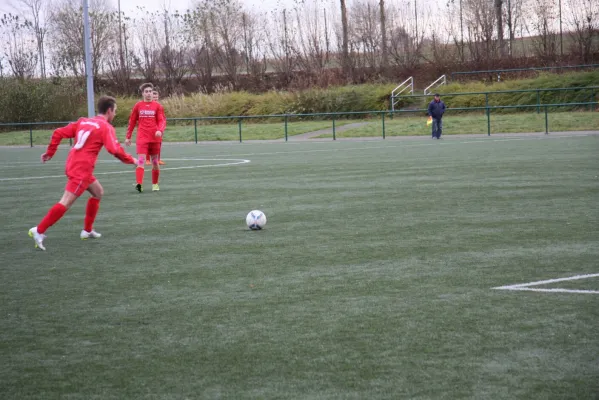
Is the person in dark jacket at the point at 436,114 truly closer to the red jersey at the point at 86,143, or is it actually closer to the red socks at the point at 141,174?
the red socks at the point at 141,174

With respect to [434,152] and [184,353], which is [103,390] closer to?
[184,353]

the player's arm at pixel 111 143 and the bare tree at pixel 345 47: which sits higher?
the bare tree at pixel 345 47

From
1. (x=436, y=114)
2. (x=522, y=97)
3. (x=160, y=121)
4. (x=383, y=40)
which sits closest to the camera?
(x=160, y=121)

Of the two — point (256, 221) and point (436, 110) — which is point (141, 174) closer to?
point (256, 221)

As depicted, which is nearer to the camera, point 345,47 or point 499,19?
point 499,19

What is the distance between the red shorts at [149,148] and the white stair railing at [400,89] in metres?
33.8

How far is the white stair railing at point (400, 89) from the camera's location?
1952 inches

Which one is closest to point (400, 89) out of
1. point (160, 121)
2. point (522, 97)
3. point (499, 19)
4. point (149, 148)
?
point (522, 97)

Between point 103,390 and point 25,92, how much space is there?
170ft

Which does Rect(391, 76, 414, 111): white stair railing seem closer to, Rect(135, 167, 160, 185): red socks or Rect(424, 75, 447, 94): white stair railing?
Rect(424, 75, 447, 94): white stair railing

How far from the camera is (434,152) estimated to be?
80.7 ft

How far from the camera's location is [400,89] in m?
53.1

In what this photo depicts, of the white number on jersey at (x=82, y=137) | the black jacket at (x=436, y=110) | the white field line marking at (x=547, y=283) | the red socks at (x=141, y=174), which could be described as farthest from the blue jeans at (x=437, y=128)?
the white field line marking at (x=547, y=283)

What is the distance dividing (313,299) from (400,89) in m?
47.8
